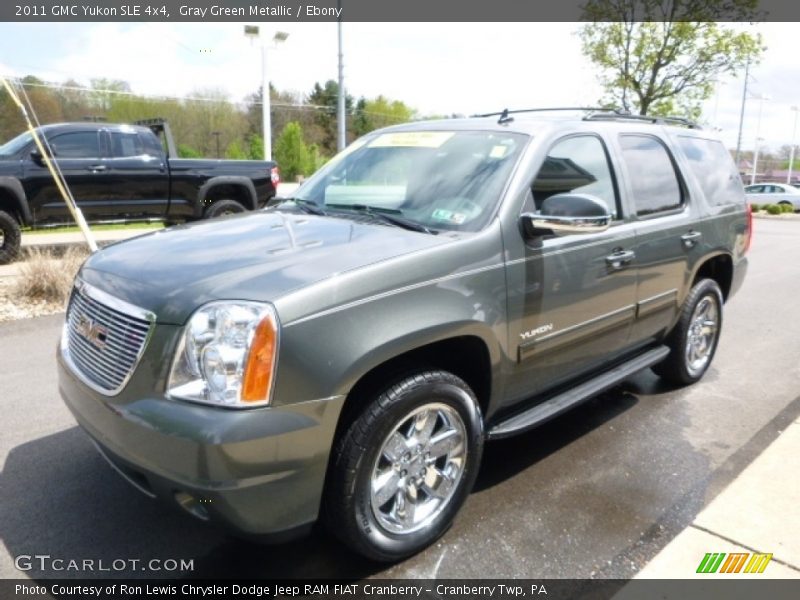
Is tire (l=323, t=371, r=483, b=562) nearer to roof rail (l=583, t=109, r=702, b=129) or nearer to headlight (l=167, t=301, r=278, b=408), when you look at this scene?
headlight (l=167, t=301, r=278, b=408)

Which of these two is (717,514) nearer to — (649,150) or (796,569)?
(796,569)

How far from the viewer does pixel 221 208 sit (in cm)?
1062

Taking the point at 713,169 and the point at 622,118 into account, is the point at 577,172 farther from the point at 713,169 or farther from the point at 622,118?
the point at 713,169

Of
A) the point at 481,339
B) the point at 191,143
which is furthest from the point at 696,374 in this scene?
the point at 191,143

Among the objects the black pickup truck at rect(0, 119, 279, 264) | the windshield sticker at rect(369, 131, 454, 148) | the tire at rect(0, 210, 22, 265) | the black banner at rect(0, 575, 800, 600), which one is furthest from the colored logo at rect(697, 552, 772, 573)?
the tire at rect(0, 210, 22, 265)

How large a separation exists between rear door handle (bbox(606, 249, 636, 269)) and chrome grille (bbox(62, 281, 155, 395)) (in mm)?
2456

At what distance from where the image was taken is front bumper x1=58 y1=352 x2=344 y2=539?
212 centimetres

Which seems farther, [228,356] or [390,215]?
[390,215]

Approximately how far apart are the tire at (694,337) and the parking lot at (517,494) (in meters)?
0.15

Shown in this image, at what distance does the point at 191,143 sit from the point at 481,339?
140 feet

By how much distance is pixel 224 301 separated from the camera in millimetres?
2248

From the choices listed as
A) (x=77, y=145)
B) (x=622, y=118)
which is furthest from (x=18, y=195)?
(x=622, y=118)

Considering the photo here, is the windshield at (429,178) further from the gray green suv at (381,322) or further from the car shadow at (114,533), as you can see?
the car shadow at (114,533)

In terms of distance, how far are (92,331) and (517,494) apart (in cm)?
219
